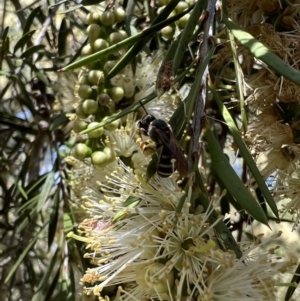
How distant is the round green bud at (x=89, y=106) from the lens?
0.95 meters

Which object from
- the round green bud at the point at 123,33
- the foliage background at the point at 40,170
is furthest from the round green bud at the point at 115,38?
the foliage background at the point at 40,170

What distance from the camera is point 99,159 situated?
3.12 ft

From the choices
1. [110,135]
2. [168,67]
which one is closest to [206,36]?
[168,67]

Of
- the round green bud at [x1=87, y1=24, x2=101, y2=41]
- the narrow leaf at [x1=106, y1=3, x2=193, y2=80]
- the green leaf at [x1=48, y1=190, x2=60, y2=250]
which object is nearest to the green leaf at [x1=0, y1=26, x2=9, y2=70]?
the round green bud at [x1=87, y1=24, x2=101, y2=41]

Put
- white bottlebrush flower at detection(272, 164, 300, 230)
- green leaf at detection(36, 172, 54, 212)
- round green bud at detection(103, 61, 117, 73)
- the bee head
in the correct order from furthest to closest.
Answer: green leaf at detection(36, 172, 54, 212) → round green bud at detection(103, 61, 117, 73) → white bottlebrush flower at detection(272, 164, 300, 230) → the bee head

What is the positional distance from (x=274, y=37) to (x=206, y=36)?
0.11 metres

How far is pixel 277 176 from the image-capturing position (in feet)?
2.68

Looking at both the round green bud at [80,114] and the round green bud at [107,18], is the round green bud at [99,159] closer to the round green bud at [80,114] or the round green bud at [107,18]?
the round green bud at [80,114]

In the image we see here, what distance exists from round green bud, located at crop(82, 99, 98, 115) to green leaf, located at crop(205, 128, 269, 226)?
36cm

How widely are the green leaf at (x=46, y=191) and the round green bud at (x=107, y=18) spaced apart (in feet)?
1.01

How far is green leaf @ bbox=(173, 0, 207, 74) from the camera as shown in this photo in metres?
0.64

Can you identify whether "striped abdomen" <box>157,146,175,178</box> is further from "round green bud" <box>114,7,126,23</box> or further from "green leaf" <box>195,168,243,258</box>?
"round green bud" <box>114,7,126,23</box>

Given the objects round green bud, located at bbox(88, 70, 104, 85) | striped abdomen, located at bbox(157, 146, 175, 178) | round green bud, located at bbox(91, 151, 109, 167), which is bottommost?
striped abdomen, located at bbox(157, 146, 175, 178)

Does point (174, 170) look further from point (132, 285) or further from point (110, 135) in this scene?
point (110, 135)
